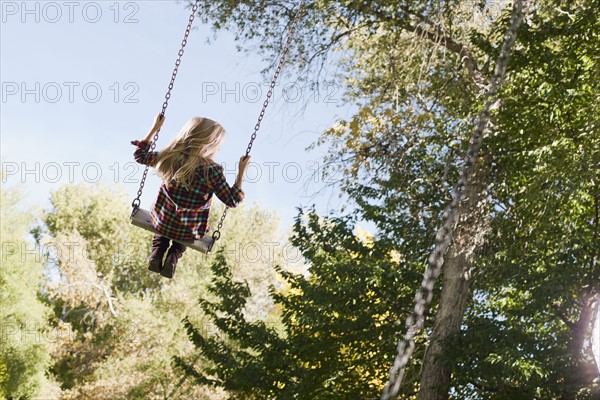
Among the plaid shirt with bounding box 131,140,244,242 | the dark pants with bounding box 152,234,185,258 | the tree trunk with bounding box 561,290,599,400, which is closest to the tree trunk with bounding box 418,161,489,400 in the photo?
the tree trunk with bounding box 561,290,599,400

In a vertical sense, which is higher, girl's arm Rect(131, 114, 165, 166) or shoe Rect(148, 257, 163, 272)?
girl's arm Rect(131, 114, 165, 166)

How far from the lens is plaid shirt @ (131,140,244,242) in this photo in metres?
5.49

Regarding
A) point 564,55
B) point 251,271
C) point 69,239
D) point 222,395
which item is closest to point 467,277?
point 564,55

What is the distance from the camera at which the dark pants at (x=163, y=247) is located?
19.4 ft

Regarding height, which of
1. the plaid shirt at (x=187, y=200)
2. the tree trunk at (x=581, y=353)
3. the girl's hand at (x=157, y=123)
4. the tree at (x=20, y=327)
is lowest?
the plaid shirt at (x=187, y=200)

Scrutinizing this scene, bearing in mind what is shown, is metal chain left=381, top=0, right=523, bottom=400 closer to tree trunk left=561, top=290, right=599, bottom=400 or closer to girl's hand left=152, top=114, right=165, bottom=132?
tree trunk left=561, top=290, right=599, bottom=400

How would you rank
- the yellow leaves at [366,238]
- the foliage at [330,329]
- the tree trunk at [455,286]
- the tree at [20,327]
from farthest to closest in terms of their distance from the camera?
the tree at [20,327] → the yellow leaves at [366,238] → the foliage at [330,329] → the tree trunk at [455,286]

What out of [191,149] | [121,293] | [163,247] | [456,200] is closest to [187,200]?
[191,149]

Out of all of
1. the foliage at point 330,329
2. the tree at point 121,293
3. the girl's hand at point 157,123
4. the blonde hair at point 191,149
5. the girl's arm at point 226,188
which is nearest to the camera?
the blonde hair at point 191,149

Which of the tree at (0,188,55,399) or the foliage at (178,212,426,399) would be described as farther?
the tree at (0,188,55,399)

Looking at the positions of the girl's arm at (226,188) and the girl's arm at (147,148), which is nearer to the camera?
the girl's arm at (226,188)

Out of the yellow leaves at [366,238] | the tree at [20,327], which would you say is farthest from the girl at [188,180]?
the tree at [20,327]

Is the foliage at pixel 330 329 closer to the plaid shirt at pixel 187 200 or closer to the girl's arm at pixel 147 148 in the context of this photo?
the plaid shirt at pixel 187 200

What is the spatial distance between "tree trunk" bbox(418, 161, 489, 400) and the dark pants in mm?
5784
